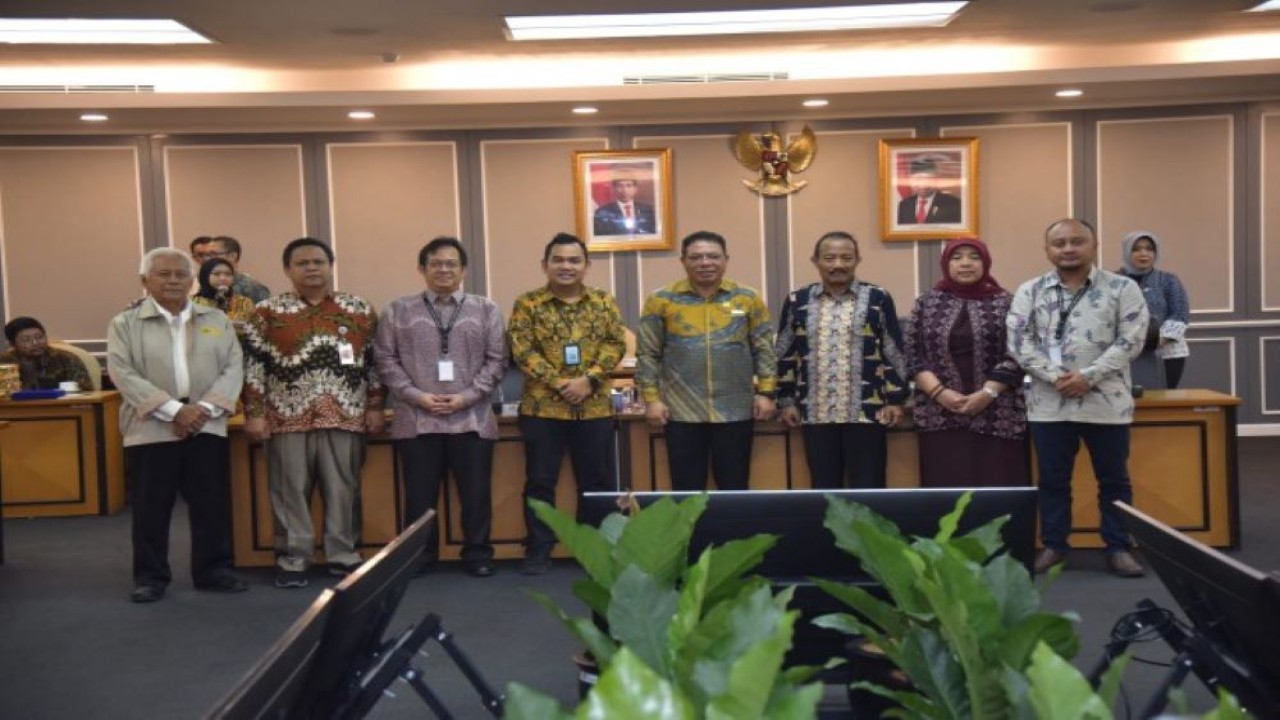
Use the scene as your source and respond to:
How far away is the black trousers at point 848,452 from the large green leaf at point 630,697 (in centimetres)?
458

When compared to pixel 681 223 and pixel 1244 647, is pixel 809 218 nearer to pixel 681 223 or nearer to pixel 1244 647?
pixel 681 223

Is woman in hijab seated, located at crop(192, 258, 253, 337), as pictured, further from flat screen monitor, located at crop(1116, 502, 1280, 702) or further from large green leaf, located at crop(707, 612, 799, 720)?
large green leaf, located at crop(707, 612, 799, 720)

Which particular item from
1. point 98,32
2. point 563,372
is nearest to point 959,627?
point 563,372

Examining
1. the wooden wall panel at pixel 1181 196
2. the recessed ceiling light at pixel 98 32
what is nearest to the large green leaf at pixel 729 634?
the recessed ceiling light at pixel 98 32

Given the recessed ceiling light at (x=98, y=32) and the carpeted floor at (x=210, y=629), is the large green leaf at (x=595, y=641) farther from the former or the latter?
the recessed ceiling light at (x=98, y=32)

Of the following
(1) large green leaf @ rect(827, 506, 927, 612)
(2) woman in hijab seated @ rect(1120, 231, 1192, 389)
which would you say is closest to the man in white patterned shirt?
(2) woman in hijab seated @ rect(1120, 231, 1192, 389)

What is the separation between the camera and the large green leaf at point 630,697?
64 cm

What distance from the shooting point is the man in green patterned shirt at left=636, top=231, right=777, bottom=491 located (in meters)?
5.17

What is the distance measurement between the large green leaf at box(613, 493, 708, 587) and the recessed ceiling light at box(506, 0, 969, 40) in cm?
607

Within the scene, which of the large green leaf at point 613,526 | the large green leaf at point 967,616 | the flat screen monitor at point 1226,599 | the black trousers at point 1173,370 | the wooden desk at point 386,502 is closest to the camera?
the large green leaf at point 967,616

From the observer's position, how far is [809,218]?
9.33m

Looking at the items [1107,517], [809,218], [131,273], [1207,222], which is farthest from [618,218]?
[1107,517]

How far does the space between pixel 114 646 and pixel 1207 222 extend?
8003 mm

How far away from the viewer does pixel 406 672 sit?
2.52 metres
